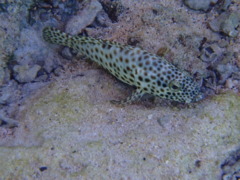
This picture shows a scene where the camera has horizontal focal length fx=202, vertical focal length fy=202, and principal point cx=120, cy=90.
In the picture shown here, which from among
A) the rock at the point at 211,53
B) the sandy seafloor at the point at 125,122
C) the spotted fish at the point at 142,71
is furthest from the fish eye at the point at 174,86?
the rock at the point at 211,53

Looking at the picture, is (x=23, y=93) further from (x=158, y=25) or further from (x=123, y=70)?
(x=158, y=25)

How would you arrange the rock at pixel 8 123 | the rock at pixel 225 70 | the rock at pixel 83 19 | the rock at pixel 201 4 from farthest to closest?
1. the rock at pixel 83 19
2. the rock at pixel 201 4
3. the rock at pixel 225 70
4. the rock at pixel 8 123

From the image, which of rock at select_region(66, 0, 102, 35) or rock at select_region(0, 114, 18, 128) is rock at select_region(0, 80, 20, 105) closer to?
rock at select_region(0, 114, 18, 128)

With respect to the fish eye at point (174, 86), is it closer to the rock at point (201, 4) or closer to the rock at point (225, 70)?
the rock at point (225, 70)

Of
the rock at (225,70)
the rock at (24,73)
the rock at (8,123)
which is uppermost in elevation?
the rock at (225,70)

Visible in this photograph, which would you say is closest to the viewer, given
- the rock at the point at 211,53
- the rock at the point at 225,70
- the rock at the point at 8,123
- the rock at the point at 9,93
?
the rock at the point at 8,123

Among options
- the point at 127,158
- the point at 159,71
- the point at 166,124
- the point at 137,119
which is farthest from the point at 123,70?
the point at 127,158
